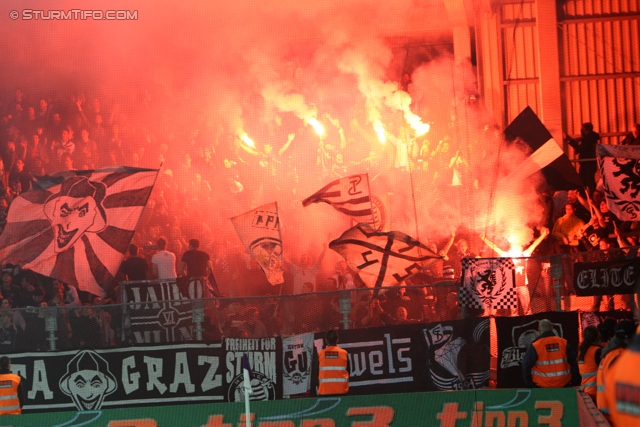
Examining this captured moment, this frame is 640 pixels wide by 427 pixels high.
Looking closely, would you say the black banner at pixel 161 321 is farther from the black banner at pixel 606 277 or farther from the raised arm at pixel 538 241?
the raised arm at pixel 538 241

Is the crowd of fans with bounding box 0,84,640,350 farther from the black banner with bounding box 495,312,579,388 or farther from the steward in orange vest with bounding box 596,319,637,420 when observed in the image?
the steward in orange vest with bounding box 596,319,637,420

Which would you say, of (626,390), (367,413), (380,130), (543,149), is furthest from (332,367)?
(380,130)

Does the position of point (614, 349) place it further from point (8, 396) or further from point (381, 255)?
point (381, 255)

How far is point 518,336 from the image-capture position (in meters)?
12.0

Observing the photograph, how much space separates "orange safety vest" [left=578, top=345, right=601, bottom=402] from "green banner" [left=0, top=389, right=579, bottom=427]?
20.6 inches

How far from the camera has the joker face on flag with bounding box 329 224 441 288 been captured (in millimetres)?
14258

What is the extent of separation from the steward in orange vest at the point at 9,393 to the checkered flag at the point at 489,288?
557cm

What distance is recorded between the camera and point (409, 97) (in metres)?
19.1

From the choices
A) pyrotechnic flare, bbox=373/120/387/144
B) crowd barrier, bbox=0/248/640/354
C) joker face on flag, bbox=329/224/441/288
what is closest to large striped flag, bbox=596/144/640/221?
crowd barrier, bbox=0/248/640/354

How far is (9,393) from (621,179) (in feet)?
28.6

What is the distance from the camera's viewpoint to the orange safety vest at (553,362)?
392 inches

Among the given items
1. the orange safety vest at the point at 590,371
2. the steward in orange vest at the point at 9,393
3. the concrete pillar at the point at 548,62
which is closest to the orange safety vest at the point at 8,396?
the steward in orange vest at the point at 9,393

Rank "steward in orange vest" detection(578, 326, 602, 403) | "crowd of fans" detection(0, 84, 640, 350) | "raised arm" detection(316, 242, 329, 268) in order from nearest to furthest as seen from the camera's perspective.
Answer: "steward in orange vest" detection(578, 326, 602, 403) → "crowd of fans" detection(0, 84, 640, 350) → "raised arm" detection(316, 242, 329, 268)

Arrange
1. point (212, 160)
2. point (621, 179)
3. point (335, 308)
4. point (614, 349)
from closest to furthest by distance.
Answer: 1. point (614, 349)
2. point (335, 308)
3. point (621, 179)
4. point (212, 160)
